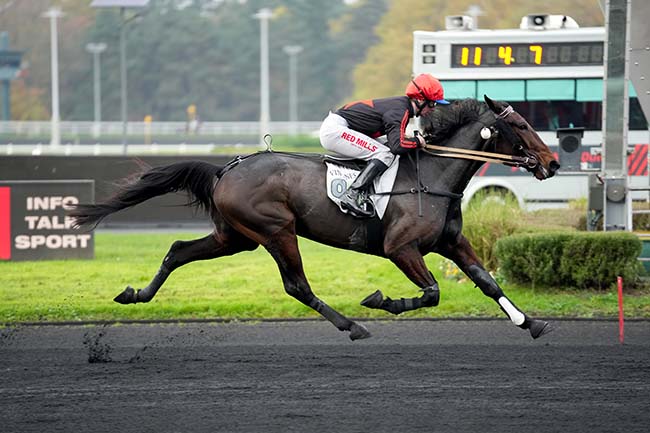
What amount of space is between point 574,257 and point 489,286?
3.77m

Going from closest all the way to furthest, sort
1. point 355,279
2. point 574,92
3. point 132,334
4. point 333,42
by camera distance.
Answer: point 132,334, point 355,279, point 574,92, point 333,42

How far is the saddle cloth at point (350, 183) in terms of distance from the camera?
8633 millimetres

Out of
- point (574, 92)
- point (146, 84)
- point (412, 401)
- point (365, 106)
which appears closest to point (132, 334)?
point (365, 106)

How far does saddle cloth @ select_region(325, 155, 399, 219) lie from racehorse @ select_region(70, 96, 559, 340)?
0.05 m

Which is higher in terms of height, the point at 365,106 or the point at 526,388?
the point at 365,106

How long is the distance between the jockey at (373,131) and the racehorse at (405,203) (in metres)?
0.14

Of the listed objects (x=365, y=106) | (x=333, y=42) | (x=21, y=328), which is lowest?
(x=21, y=328)

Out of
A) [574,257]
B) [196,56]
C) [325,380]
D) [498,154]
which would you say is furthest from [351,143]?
[196,56]

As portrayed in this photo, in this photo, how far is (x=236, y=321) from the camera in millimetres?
11500

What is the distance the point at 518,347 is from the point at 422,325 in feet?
5.69

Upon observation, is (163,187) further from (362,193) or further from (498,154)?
(498,154)

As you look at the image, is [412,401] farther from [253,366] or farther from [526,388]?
[253,366]

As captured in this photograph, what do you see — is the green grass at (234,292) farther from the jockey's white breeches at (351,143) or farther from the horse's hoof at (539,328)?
the jockey's white breeches at (351,143)

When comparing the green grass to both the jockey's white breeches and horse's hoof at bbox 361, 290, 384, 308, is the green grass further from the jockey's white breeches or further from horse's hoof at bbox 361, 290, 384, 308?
the jockey's white breeches
